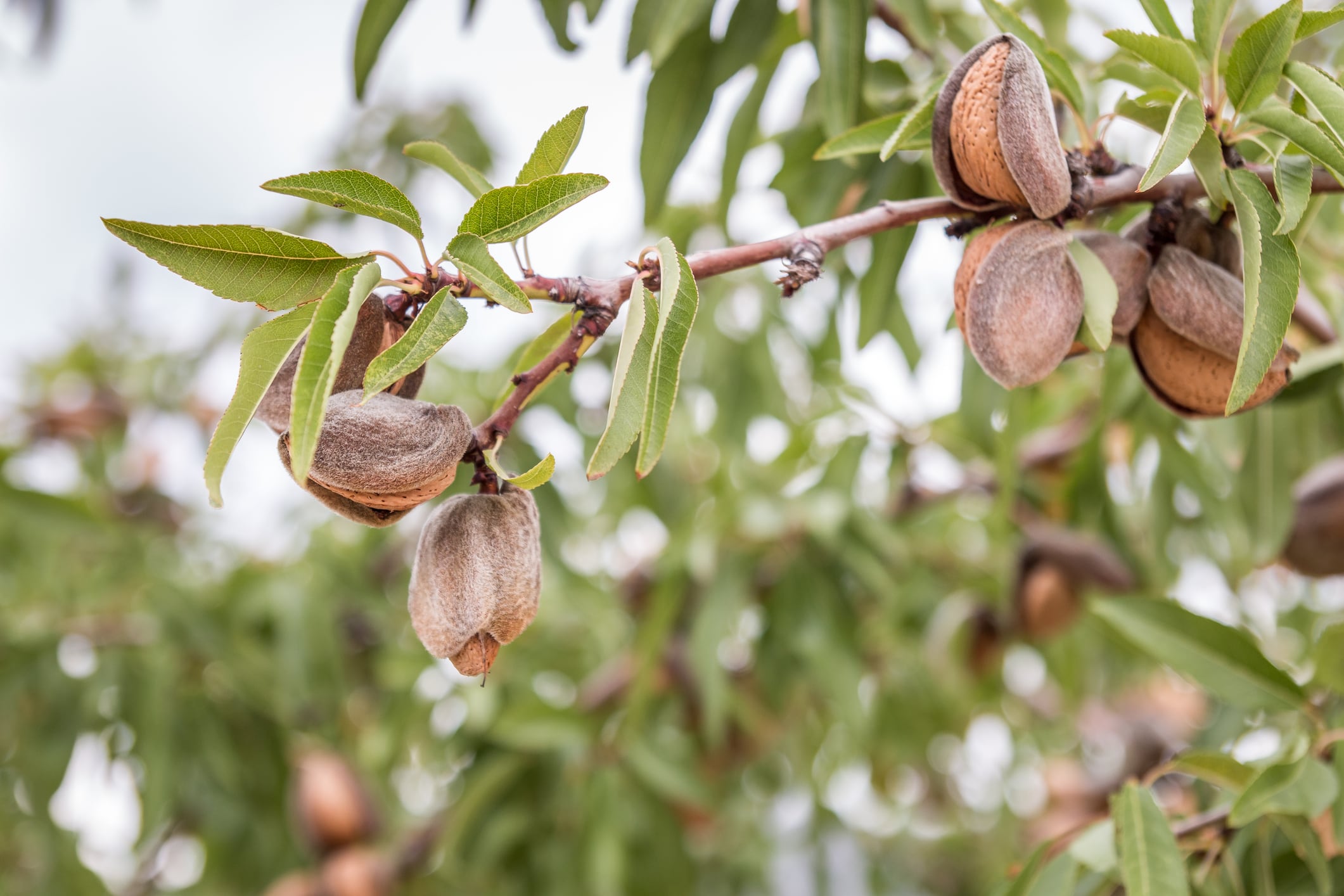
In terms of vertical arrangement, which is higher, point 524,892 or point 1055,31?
point 1055,31

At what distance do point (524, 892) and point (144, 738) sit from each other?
0.62 m

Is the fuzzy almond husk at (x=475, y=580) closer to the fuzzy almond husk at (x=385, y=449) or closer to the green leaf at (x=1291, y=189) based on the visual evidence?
the fuzzy almond husk at (x=385, y=449)

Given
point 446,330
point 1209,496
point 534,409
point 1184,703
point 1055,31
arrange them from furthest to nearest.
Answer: point 1184,703 < point 534,409 < point 1209,496 < point 1055,31 < point 446,330

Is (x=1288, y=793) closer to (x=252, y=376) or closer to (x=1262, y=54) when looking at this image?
(x=1262, y=54)

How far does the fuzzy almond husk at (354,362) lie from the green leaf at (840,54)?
1.44ft

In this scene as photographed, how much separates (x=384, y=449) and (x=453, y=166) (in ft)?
0.59

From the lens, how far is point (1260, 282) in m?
0.51

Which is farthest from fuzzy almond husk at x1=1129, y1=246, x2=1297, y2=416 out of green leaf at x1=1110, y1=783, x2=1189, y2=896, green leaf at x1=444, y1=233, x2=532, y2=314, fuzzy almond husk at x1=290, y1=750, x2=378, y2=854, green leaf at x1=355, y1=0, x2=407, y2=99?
fuzzy almond husk at x1=290, y1=750, x2=378, y2=854

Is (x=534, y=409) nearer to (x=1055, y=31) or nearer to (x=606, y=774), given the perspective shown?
(x=606, y=774)

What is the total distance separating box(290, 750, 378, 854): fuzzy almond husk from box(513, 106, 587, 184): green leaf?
143 centimetres

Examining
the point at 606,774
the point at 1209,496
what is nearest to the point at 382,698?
the point at 606,774

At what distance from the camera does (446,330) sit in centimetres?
45

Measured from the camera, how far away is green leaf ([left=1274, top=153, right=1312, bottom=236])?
0.51 metres

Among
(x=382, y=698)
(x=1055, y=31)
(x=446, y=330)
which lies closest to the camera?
(x=446, y=330)
